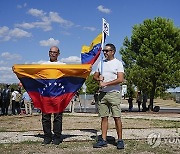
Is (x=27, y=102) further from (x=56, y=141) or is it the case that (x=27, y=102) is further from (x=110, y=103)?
(x=110, y=103)

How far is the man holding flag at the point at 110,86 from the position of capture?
6.58 meters

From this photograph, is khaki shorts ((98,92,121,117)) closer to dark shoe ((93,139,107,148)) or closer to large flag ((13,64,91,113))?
dark shoe ((93,139,107,148))

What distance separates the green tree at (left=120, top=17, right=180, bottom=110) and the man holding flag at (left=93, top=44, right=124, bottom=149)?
58.8ft

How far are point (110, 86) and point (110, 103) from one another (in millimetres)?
321

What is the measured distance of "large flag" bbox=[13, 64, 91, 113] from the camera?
7.09 meters

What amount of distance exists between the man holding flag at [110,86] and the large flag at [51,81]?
0.66 metres

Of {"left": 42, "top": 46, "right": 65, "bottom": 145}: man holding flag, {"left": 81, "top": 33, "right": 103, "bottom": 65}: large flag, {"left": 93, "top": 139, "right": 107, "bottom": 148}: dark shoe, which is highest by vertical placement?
{"left": 81, "top": 33, "right": 103, "bottom": 65}: large flag

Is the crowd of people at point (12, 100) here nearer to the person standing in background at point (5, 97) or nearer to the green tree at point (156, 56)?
the person standing in background at point (5, 97)

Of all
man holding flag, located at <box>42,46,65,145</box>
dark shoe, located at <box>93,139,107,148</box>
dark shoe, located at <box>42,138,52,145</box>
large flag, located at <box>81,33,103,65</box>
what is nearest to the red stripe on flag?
man holding flag, located at <box>42,46,65,145</box>

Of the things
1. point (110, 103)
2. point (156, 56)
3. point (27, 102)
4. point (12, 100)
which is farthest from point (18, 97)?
point (110, 103)

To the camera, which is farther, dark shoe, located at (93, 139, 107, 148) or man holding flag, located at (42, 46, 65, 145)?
man holding flag, located at (42, 46, 65, 145)

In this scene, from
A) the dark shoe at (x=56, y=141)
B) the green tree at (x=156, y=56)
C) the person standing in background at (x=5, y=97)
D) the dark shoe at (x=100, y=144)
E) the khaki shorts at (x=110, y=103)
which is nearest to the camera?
the dark shoe at (x=100, y=144)

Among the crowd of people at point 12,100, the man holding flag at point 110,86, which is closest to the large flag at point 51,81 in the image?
the man holding flag at point 110,86

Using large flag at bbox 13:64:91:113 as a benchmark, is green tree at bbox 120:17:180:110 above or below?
above
